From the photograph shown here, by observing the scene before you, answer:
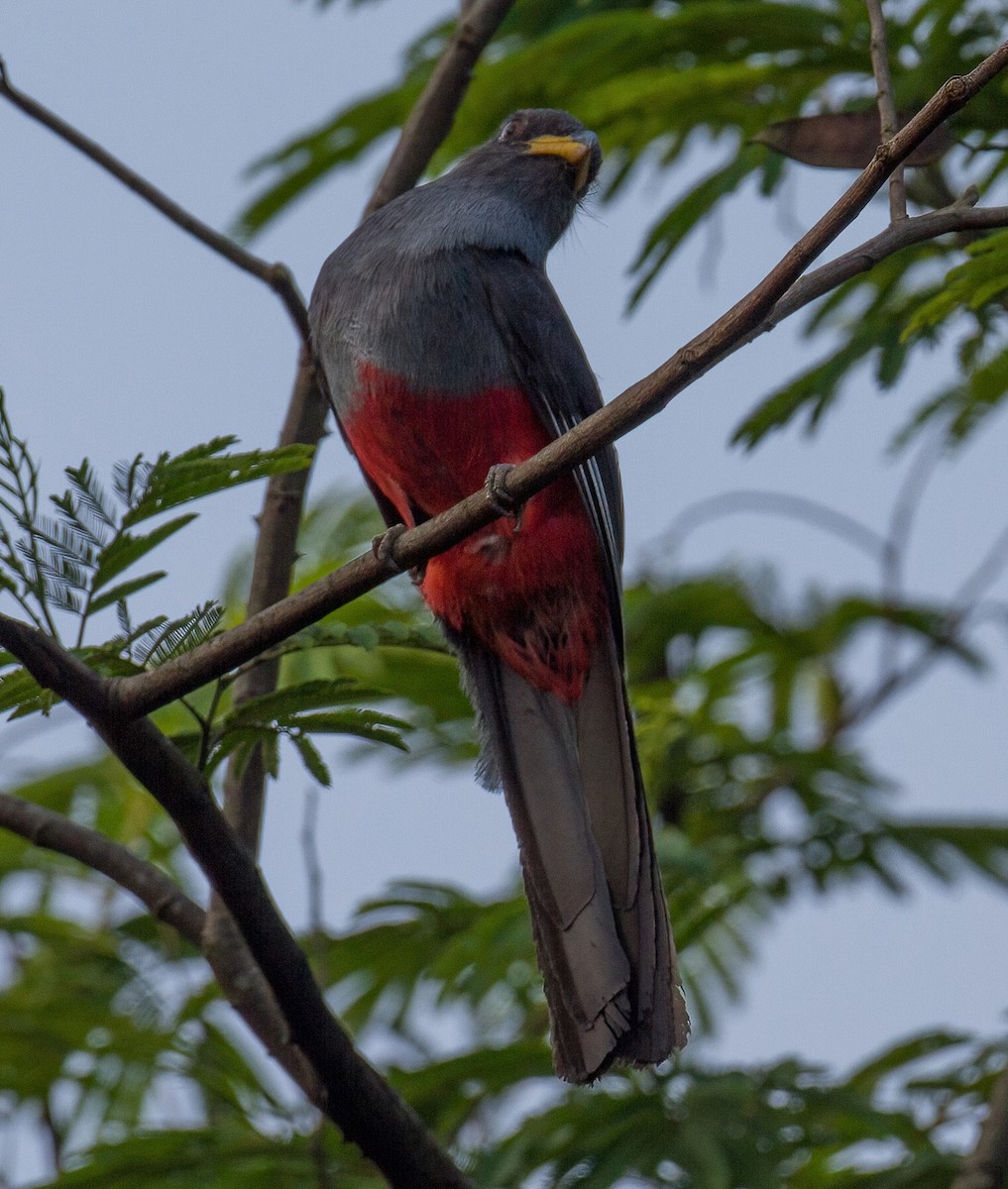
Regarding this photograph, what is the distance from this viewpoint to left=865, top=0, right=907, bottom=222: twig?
292 cm

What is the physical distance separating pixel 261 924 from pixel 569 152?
2608mm

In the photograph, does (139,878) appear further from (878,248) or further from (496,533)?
(878,248)

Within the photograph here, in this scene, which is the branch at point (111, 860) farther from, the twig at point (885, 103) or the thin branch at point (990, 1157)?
the twig at point (885, 103)

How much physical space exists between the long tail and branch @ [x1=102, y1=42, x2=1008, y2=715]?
3.18 ft

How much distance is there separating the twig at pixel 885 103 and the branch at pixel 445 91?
4.16ft

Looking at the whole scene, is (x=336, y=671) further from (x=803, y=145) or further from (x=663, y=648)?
(x=803, y=145)

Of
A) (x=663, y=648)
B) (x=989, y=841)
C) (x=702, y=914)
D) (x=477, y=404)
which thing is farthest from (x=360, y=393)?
(x=989, y=841)

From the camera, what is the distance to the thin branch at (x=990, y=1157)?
3410 mm

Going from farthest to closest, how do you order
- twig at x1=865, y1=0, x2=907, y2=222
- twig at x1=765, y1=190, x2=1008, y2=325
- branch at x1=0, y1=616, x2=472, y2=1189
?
twig at x1=865, y1=0, x2=907, y2=222
twig at x1=765, y1=190, x2=1008, y2=325
branch at x1=0, y1=616, x2=472, y2=1189

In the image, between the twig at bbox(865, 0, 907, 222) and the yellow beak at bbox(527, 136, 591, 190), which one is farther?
the yellow beak at bbox(527, 136, 591, 190)

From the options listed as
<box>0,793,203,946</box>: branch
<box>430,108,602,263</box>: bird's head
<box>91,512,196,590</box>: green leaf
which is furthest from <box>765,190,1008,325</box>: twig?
<box>0,793,203,946</box>: branch

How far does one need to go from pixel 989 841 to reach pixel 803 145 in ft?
7.45

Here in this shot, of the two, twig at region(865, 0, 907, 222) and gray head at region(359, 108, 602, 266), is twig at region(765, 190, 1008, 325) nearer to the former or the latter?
twig at region(865, 0, 907, 222)

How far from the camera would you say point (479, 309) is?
12.9ft
